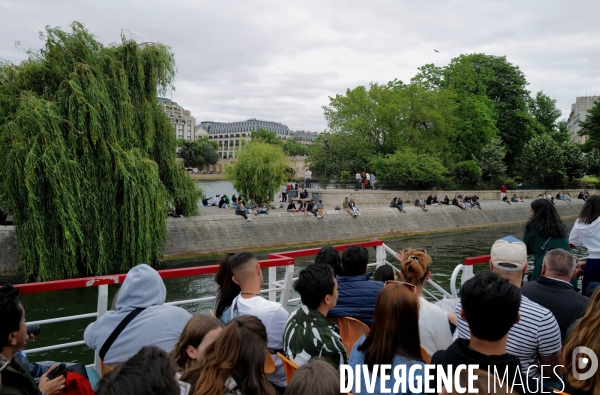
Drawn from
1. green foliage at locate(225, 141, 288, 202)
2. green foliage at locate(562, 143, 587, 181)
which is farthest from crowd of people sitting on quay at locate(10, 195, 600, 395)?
green foliage at locate(562, 143, 587, 181)

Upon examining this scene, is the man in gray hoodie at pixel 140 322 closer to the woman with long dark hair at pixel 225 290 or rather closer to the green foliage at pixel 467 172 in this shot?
the woman with long dark hair at pixel 225 290

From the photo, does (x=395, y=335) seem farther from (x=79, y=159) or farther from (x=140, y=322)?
(x=79, y=159)

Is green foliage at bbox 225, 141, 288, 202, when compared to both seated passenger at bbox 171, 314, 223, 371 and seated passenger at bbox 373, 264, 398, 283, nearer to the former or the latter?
seated passenger at bbox 373, 264, 398, 283

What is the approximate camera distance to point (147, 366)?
1.76m

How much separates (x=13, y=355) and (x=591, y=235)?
521cm

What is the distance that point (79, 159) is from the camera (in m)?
14.3

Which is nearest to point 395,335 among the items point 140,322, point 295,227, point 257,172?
point 140,322

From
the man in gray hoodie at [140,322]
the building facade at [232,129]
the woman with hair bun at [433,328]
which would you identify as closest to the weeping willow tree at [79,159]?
the man in gray hoodie at [140,322]

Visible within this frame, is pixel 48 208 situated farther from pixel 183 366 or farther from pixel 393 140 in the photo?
pixel 393 140

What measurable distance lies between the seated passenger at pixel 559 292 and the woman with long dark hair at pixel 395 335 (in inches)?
50.3

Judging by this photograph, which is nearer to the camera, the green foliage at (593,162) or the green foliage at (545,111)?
the green foliage at (593,162)

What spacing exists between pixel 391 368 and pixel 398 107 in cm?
3541

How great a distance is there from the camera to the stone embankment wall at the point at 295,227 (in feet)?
64.5

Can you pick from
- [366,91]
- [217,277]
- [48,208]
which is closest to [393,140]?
[366,91]
